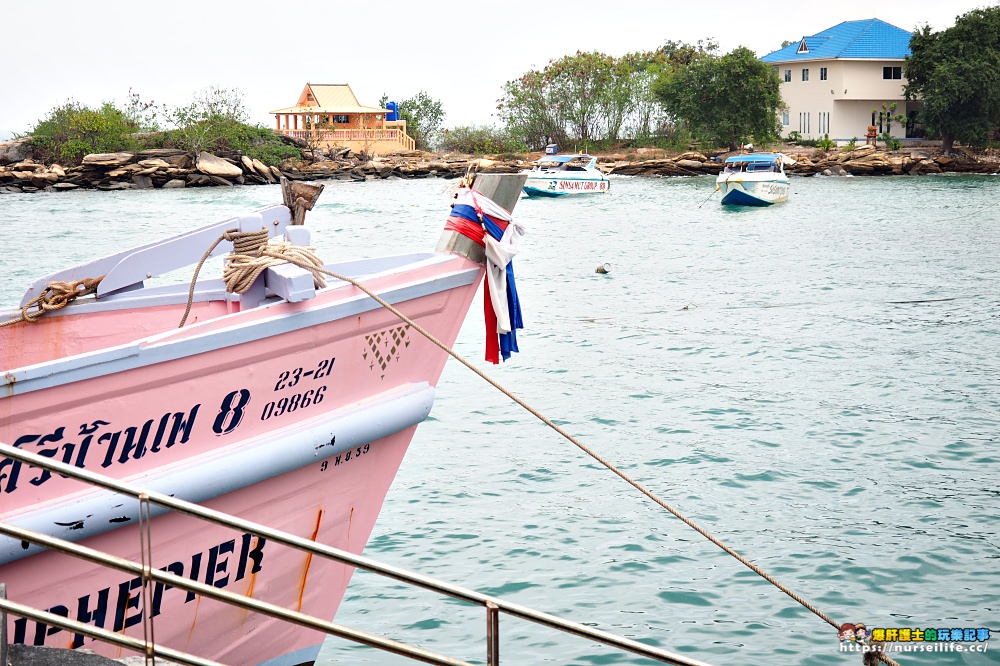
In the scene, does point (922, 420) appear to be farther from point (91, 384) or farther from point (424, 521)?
point (91, 384)

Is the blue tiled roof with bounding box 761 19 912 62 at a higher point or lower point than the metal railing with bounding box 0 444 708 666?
higher

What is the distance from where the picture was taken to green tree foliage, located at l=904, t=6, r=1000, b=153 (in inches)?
2454

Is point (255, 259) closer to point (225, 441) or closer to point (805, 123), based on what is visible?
point (225, 441)

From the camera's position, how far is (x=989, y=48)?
63906 mm

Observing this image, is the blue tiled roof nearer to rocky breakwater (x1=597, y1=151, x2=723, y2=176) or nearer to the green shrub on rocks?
rocky breakwater (x1=597, y1=151, x2=723, y2=176)

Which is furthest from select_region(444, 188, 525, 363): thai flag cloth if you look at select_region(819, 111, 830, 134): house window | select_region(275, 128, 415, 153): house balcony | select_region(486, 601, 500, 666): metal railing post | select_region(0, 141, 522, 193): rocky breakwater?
select_region(275, 128, 415, 153): house balcony

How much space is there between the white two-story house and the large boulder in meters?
39.1

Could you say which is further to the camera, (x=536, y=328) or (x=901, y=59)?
(x=901, y=59)

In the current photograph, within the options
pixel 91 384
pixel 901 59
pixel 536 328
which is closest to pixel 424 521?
pixel 91 384

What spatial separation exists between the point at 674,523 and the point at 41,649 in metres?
5.66

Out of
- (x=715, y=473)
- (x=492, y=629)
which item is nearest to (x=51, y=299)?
(x=492, y=629)

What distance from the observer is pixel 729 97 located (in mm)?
71188

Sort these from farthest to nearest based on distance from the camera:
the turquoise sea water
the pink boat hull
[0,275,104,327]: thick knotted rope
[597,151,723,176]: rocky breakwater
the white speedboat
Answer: [597,151,723,176]: rocky breakwater
the white speedboat
the turquoise sea water
[0,275,104,327]: thick knotted rope
the pink boat hull

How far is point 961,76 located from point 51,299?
67222 mm
